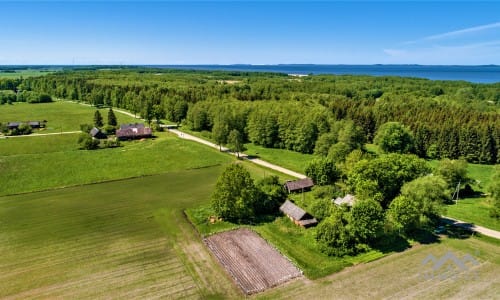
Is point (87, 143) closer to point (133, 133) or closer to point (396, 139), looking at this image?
point (133, 133)

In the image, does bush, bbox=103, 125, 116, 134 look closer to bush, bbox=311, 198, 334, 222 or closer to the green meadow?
the green meadow

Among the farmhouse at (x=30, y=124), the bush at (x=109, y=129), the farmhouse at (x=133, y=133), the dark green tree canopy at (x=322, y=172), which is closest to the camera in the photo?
the dark green tree canopy at (x=322, y=172)

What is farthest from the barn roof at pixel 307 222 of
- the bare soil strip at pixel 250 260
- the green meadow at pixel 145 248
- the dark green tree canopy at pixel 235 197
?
the dark green tree canopy at pixel 235 197

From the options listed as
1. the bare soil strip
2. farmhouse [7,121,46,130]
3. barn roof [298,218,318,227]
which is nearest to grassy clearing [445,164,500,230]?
barn roof [298,218,318,227]

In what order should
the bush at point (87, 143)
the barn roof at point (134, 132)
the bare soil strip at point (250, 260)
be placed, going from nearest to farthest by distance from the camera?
the bare soil strip at point (250, 260), the bush at point (87, 143), the barn roof at point (134, 132)

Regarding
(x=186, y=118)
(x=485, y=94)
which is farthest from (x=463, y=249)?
(x=485, y=94)

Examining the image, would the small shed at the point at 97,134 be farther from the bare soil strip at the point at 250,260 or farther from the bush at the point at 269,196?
the bare soil strip at the point at 250,260
